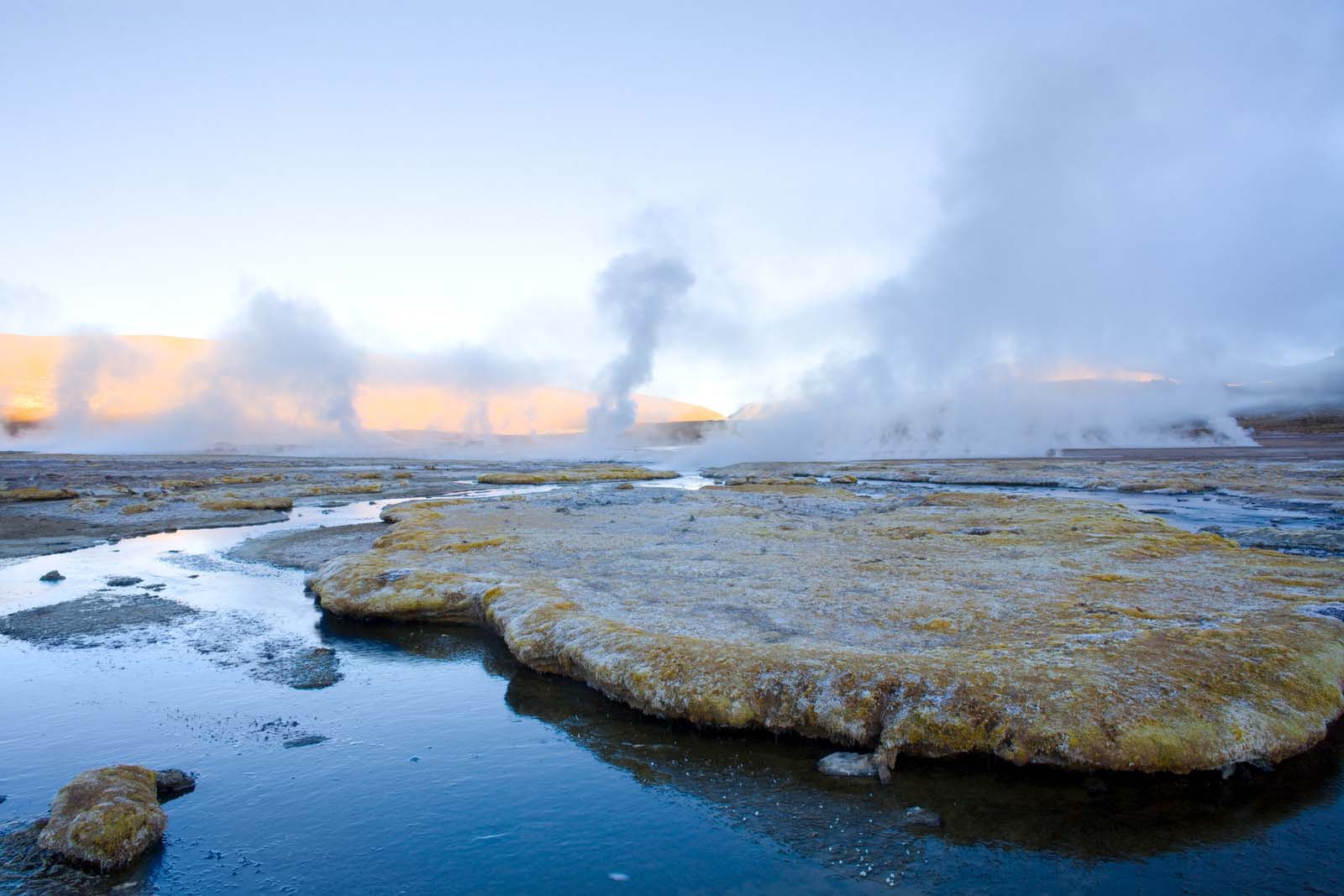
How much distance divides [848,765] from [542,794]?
5380 millimetres

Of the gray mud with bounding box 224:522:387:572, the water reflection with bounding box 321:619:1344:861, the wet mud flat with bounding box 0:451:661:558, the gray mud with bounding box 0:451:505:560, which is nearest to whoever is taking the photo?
the water reflection with bounding box 321:619:1344:861

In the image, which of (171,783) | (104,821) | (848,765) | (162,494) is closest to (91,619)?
(171,783)

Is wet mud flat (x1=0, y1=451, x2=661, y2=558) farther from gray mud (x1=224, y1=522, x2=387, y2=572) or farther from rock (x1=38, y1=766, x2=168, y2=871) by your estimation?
rock (x1=38, y1=766, x2=168, y2=871)

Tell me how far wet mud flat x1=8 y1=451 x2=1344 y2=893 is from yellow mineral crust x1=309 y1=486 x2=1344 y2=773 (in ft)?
1.52

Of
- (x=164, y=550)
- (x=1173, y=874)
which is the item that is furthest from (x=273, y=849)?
(x=164, y=550)

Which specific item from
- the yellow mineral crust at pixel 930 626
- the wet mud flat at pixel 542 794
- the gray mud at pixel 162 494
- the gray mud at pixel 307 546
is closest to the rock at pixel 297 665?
the wet mud flat at pixel 542 794

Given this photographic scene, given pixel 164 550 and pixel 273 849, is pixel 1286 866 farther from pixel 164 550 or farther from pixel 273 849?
pixel 164 550

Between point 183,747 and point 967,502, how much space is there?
154 ft

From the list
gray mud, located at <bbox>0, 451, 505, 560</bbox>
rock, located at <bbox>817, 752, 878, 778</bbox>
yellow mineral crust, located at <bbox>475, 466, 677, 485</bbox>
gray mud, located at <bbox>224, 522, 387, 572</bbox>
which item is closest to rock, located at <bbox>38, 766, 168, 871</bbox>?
rock, located at <bbox>817, 752, 878, 778</bbox>

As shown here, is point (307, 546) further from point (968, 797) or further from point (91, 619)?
point (968, 797)

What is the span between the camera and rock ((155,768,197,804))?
465 inches

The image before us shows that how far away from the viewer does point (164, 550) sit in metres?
37.0

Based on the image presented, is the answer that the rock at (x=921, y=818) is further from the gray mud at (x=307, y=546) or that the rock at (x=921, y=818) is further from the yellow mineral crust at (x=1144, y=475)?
the yellow mineral crust at (x=1144, y=475)

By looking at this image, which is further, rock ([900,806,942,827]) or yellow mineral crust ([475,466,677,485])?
yellow mineral crust ([475,466,677,485])
